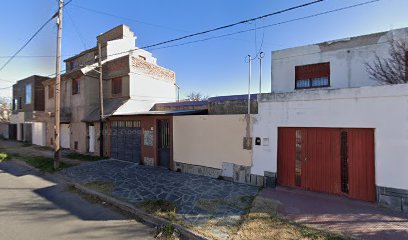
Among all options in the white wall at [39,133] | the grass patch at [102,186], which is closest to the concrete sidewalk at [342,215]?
the grass patch at [102,186]

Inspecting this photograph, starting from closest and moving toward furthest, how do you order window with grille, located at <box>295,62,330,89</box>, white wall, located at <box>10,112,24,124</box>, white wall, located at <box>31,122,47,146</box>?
window with grille, located at <box>295,62,330,89</box> → white wall, located at <box>31,122,47,146</box> → white wall, located at <box>10,112,24,124</box>

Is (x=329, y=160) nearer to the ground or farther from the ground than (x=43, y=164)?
farther from the ground

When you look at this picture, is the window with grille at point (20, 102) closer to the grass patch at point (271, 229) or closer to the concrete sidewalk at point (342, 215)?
the concrete sidewalk at point (342, 215)

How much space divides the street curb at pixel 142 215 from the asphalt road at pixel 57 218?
0.26m

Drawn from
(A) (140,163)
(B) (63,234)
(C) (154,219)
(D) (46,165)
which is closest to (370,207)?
(C) (154,219)

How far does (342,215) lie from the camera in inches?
226

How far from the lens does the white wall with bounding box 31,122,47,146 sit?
2144 cm

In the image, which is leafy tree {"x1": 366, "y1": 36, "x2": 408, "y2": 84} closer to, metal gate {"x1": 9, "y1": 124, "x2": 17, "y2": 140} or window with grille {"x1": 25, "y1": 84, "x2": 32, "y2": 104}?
window with grille {"x1": 25, "y1": 84, "x2": 32, "y2": 104}

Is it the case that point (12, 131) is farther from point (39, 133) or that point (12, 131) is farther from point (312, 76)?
point (312, 76)

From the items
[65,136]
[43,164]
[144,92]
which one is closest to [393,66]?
[144,92]

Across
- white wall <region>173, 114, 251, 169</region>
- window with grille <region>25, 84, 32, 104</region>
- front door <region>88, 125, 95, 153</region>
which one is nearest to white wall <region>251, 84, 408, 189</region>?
white wall <region>173, 114, 251, 169</region>

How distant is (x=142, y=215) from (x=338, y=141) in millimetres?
6179

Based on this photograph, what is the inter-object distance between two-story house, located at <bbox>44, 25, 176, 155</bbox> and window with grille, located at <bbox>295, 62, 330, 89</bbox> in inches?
386

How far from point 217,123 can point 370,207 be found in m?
5.56
